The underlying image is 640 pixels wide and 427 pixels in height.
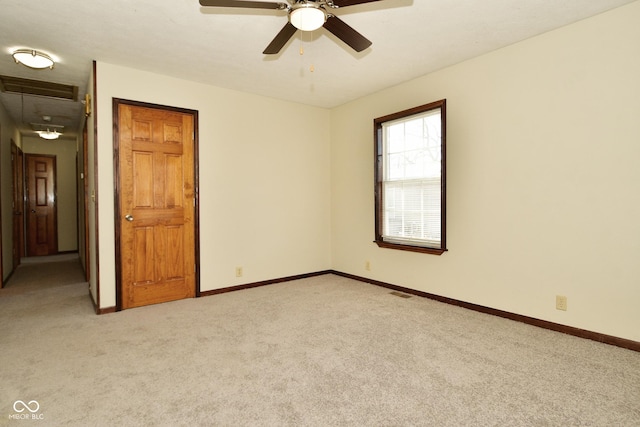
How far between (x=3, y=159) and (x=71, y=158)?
317 cm

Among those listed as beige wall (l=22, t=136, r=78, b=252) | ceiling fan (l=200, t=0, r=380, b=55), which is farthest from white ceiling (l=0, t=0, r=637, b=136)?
beige wall (l=22, t=136, r=78, b=252)

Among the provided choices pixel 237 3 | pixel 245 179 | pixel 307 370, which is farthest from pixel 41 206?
pixel 307 370

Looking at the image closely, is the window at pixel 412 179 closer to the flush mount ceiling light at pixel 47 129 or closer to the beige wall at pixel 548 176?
the beige wall at pixel 548 176

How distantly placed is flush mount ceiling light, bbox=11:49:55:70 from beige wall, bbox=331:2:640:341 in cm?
379

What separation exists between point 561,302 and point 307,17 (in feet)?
9.88

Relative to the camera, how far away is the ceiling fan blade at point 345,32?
7.07ft

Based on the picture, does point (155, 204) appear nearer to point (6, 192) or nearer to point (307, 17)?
point (307, 17)

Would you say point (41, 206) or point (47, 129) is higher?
point (47, 129)

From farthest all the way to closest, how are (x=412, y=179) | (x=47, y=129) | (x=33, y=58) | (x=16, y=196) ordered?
(x=47, y=129) → (x=16, y=196) → (x=412, y=179) → (x=33, y=58)

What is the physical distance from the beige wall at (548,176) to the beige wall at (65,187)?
7754 mm

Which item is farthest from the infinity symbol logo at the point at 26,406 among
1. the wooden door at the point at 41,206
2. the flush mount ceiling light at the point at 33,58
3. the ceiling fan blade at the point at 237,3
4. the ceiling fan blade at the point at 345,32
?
the wooden door at the point at 41,206

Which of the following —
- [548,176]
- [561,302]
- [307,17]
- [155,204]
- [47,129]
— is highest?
[47,129]

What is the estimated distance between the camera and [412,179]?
13.4ft

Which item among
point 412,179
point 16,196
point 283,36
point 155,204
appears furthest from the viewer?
point 16,196
